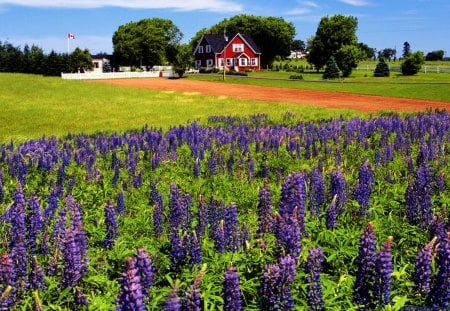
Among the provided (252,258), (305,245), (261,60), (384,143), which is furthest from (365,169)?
(261,60)

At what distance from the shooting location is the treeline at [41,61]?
88.7 m

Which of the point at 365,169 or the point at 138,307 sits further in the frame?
the point at 365,169

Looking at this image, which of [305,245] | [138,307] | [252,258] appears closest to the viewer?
[138,307]

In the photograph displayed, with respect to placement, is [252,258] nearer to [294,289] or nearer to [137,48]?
[294,289]

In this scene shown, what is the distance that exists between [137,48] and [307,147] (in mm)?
112315

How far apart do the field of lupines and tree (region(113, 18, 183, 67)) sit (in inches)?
4366

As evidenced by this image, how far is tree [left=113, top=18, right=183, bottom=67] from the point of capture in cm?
11994

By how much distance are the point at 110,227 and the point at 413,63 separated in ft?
252

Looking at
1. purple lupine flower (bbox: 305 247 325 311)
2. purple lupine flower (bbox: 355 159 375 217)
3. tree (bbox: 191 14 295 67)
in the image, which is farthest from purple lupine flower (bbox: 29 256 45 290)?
tree (bbox: 191 14 295 67)

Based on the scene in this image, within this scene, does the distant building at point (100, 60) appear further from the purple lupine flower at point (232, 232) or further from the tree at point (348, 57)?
the purple lupine flower at point (232, 232)

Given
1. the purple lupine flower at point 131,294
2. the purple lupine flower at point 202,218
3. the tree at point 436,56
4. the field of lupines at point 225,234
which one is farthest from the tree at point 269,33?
the purple lupine flower at point 131,294

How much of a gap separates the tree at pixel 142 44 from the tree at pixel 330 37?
38.1 metres

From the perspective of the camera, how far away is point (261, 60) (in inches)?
4680

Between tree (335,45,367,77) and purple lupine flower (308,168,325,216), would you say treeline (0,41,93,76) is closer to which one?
tree (335,45,367,77)
